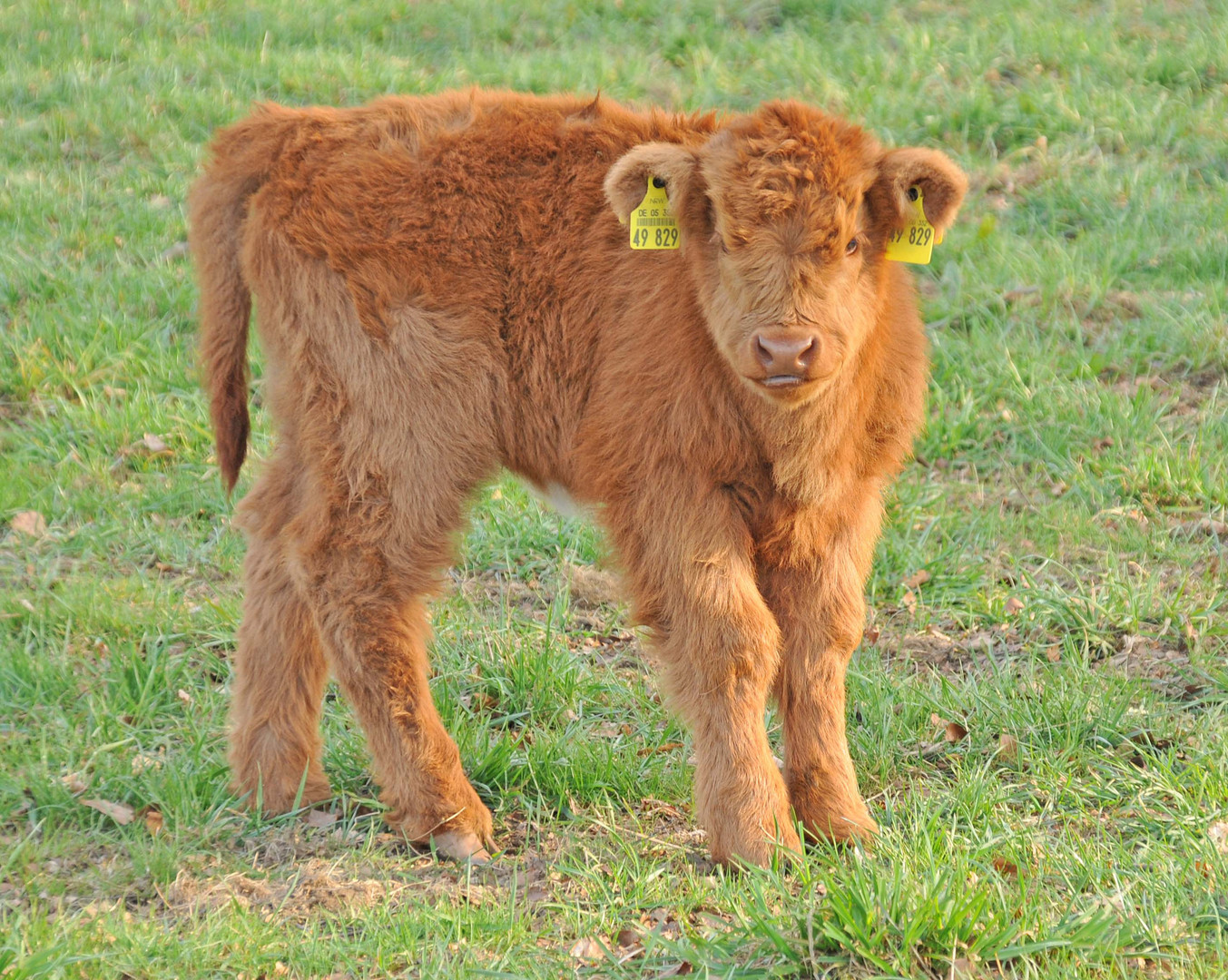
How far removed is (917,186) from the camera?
3.69m

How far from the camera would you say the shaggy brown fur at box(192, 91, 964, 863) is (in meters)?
3.61

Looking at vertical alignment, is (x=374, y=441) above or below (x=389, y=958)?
above

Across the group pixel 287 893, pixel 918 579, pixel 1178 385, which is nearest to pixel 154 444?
pixel 287 893

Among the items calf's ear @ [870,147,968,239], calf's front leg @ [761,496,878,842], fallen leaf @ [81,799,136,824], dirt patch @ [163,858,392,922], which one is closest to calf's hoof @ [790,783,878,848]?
calf's front leg @ [761,496,878,842]

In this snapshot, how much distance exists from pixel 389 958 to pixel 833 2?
8524mm

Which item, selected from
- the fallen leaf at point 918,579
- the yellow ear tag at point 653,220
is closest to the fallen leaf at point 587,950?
the yellow ear tag at point 653,220

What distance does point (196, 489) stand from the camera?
5.90 metres

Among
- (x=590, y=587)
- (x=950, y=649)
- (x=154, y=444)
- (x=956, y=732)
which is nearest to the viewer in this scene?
(x=956, y=732)

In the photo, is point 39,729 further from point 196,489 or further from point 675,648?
point 675,648

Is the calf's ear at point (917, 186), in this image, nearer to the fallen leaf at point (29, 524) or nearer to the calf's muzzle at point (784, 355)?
the calf's muzzle at point (784, 355)

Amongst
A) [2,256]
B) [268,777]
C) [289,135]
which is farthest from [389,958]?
[2,256]

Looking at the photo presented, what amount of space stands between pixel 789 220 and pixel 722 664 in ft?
3.95

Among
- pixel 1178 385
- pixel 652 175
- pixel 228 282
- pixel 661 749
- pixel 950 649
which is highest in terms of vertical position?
pixel 652 175

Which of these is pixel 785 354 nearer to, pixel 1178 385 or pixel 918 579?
pixel 918 579
